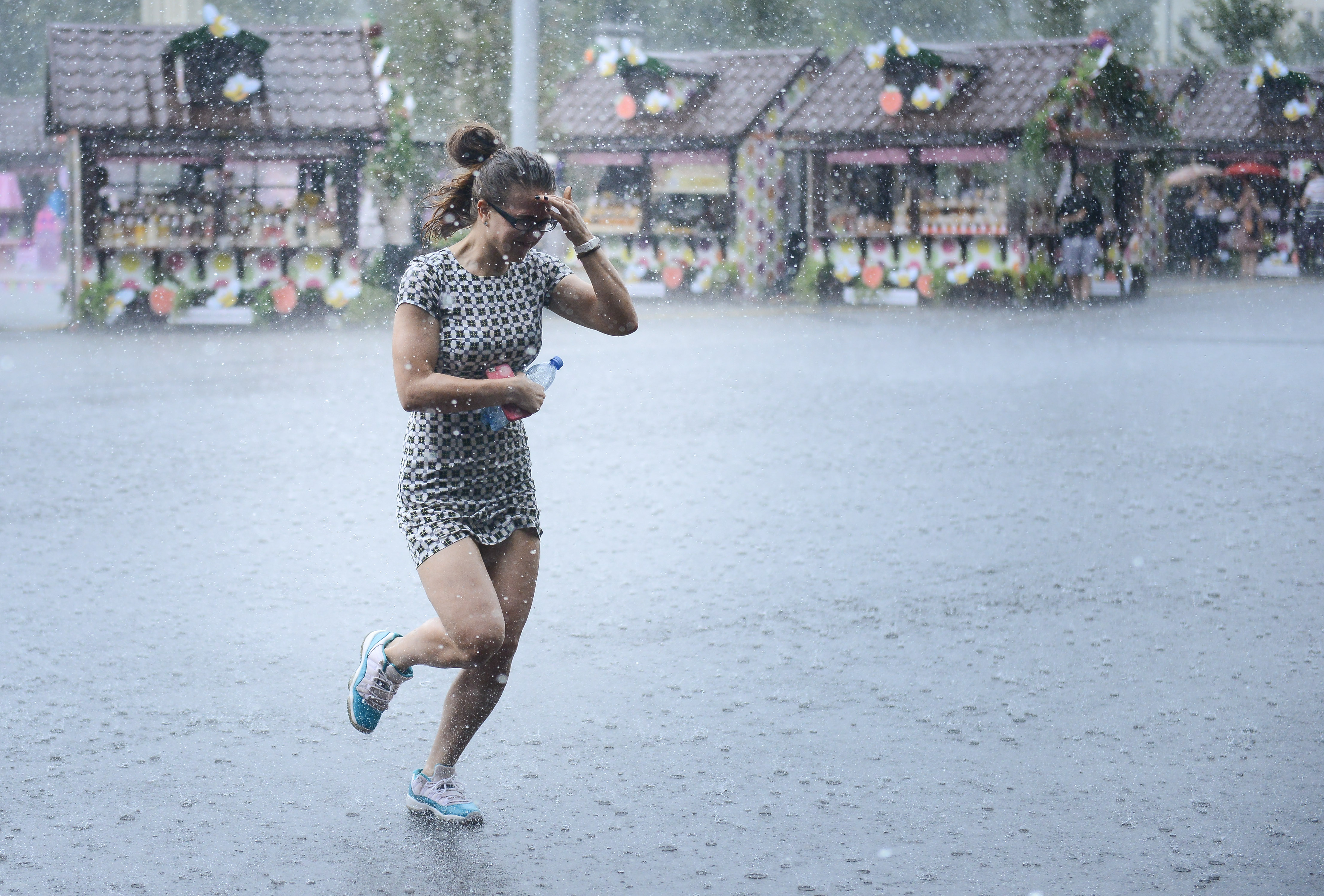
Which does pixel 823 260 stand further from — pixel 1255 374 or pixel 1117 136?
pixel 1255 374

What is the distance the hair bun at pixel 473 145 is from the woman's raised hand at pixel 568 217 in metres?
0.19

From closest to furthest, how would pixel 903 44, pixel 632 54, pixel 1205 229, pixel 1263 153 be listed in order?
pixel 903 44 < pixel 632 54 < pixel 1205 229 < pixel 1263 153

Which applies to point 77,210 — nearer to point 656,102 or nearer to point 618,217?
point 618,217

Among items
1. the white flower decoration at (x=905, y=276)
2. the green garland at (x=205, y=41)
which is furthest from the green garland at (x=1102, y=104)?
the green garland at (x=205, y=41)

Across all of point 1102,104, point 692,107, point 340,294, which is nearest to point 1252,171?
point 1102,104

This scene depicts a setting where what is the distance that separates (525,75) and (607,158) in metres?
10.2

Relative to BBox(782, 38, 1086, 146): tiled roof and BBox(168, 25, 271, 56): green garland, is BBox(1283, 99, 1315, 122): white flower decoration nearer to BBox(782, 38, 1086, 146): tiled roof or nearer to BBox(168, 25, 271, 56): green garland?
BBox(782, 38, 1086, 146): tiled roof

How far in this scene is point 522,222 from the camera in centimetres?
362

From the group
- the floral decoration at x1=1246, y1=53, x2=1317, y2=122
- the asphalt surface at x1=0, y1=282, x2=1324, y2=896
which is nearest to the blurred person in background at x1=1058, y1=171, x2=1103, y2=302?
the floral decoration at x1=1246, y1=53, x2=1317, y2=122

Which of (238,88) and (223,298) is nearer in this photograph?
(223,298)

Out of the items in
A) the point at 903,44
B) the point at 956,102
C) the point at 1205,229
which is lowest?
the point at 1205,229

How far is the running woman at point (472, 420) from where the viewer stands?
3.59 m

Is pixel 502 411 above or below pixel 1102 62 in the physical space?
below

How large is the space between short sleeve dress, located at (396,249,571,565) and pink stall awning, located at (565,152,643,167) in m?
21.7
